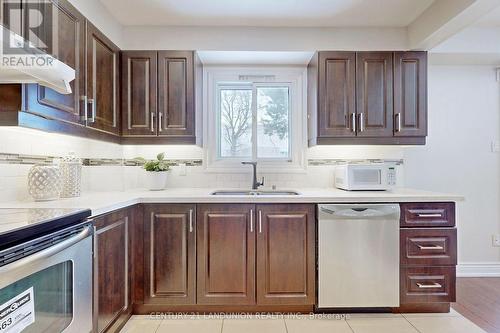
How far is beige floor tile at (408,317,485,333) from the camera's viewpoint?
2086mm

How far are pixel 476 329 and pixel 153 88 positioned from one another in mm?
3061

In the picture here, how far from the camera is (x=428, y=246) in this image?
2.25 m

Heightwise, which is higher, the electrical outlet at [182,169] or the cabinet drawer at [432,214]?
the electrical outlet at [182,169]

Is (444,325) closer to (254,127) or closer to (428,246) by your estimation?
(428,246)

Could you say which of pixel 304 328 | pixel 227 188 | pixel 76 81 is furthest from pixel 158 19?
pixel 304 328

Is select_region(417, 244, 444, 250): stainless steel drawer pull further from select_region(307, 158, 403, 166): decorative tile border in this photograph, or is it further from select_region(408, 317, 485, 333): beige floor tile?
select_region(307, 158, 403, 166): decorative tile border

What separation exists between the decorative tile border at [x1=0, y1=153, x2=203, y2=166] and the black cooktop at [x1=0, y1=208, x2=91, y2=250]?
0.44 metres

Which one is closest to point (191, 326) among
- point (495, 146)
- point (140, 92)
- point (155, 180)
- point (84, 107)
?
point (155, 180)

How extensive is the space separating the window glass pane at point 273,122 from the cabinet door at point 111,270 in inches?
59.4

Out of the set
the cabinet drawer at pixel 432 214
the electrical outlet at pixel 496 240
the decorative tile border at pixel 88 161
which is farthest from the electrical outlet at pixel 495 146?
the decorative tile border at pixel 88 161

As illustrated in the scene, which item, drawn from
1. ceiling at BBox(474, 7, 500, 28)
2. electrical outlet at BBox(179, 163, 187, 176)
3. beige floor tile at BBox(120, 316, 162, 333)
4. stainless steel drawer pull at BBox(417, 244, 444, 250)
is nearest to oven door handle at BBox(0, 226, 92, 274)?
beige floor tile at BBox(120, 316, 162, 333)

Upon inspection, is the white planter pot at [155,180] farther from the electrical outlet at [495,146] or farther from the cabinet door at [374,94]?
the electrical outlet at [495,146]

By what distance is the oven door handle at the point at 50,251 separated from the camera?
976 millimetres

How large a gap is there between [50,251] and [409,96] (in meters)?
2.75
